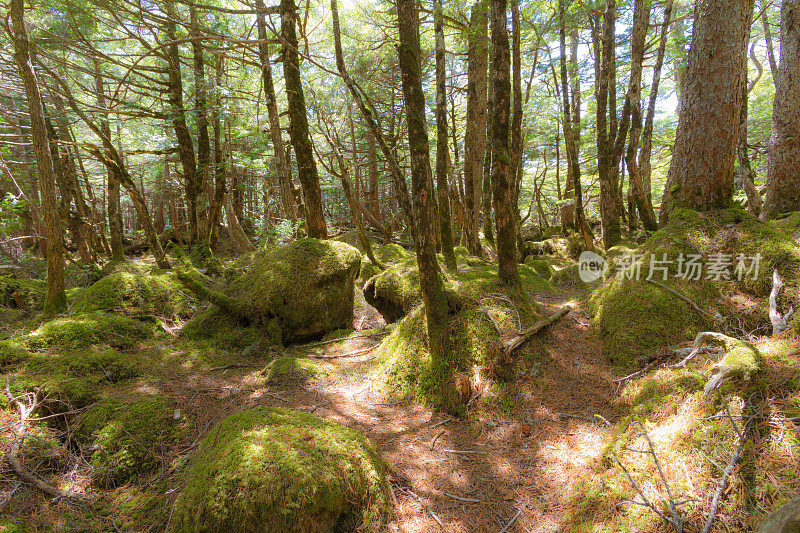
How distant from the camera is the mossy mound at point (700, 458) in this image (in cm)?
189

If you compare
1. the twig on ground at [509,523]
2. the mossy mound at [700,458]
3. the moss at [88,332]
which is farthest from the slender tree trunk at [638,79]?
the moss at [88,332]

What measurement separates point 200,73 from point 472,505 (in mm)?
10427

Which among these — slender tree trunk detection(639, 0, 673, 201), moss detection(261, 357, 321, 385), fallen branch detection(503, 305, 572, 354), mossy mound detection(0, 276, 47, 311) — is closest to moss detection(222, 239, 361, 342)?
moss detection(261, 357, 321, 385)

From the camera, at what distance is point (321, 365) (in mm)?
5277

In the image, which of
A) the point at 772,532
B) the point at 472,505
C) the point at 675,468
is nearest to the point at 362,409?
the point at 472,505

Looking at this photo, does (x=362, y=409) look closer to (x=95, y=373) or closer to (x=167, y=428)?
(x=167, y=428)

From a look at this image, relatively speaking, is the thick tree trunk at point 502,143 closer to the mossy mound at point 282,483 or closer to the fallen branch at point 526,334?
the fallen branch at point 526,334

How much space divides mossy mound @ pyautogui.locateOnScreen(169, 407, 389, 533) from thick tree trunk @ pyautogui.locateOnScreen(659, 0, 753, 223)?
563 centimetres

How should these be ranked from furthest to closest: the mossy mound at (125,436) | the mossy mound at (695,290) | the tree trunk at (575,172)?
the tree trunk at (575,172)
the mossy mound at (695,290)
the mossy mound at (125,436)

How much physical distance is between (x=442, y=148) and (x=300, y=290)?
471cm

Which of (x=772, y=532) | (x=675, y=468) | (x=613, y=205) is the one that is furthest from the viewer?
(x=613, y=205)

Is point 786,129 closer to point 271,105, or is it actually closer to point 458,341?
point 458,341

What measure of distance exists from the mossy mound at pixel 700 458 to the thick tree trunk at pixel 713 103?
10.1 feet

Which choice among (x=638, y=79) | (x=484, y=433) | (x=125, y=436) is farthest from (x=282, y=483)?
(x=638, y=79)
